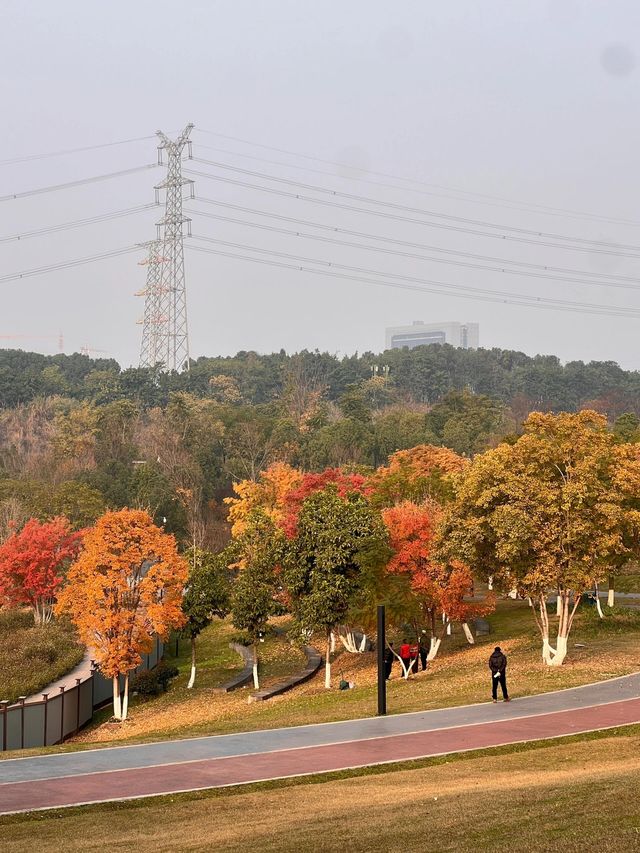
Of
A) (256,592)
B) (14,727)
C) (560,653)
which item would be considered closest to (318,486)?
(256,592)

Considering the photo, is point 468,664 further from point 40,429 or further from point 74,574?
point 40,429

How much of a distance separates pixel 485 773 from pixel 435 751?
2.82 m

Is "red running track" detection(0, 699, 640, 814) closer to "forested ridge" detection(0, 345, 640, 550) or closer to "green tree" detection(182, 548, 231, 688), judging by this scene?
"green tree" detection(182, 548, 231, 688)

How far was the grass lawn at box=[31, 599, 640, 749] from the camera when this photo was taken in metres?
28.5

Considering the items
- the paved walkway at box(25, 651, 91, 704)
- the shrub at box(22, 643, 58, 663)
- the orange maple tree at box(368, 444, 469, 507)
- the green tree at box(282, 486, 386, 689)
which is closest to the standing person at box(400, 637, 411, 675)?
the green tree at box(282, 486, 386, 689)

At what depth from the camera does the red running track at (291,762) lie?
18.4 metres

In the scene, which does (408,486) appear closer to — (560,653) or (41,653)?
(41,653)

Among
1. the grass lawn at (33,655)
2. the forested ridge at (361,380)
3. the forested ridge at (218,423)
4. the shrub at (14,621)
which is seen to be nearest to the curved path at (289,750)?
the grass lawn at (33,655)

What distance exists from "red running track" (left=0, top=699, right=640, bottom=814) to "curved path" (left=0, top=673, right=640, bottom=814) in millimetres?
19

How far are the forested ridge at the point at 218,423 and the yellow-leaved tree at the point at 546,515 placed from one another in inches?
641

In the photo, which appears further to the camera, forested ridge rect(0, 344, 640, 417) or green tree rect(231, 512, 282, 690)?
forested ridge rect(0, 344, 640, 417)

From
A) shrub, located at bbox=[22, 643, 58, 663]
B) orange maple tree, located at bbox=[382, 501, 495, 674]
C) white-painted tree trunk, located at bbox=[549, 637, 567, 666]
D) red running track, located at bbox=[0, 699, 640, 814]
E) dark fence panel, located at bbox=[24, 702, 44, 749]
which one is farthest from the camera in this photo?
shrub, located at bbox=[22, 643, 58, 663]

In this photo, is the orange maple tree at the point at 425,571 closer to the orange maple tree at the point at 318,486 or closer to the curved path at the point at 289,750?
the orange maple tree at the point at 318,486

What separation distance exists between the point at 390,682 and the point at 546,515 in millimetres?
7877
